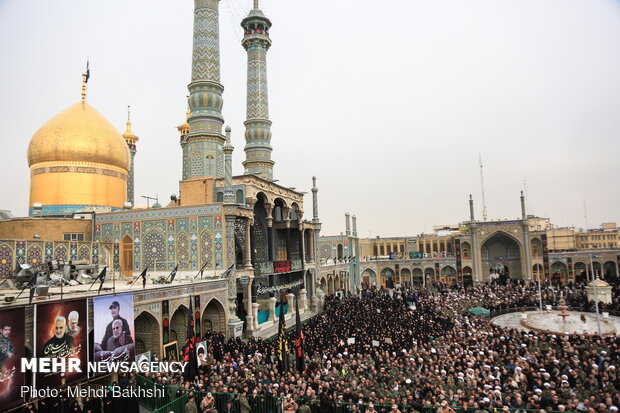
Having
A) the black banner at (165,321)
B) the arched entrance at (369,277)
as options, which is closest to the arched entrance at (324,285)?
the arched entrance at (369,277)

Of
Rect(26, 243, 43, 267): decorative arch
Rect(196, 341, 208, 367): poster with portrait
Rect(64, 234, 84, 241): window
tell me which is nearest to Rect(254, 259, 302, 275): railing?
Rect(196, 341, 208, 367): poster with portrait

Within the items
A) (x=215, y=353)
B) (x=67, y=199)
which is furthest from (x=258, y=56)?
(x=215, y=353)

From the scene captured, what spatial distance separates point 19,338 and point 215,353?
7579mm

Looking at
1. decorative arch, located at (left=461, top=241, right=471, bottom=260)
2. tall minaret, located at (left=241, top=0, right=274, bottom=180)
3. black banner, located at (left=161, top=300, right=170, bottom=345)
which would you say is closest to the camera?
black banner, located at (left=161, top=300, right=170, bottom=345)

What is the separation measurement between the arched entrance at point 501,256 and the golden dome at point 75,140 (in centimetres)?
3777

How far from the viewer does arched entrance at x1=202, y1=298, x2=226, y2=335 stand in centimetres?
1908

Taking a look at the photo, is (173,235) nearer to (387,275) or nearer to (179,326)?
(179,326)

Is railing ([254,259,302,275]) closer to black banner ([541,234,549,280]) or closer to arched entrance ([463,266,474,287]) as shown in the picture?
arched entrance ([463,266,474,287])

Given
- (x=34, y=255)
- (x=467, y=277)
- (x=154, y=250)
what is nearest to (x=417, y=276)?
(x=467, y=277)

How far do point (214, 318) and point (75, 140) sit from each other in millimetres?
14629

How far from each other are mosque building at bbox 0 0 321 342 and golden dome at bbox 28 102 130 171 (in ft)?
0.20

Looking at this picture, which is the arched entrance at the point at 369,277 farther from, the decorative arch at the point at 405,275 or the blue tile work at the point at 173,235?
the blue tile work at the point at 173,235

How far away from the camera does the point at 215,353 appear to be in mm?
16062

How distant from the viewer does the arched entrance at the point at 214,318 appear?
19.1m
